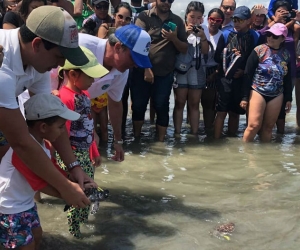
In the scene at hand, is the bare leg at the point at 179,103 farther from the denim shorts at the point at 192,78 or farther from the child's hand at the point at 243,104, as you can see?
the child's hand at the point at 243,104

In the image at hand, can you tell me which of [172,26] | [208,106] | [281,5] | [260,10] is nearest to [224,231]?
[172,26]

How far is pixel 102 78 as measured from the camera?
4.16m

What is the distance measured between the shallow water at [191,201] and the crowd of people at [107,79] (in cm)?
39

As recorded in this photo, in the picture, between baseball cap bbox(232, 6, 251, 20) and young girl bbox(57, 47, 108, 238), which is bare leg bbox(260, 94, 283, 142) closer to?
baseball cap bbox(232, 6, 251, 20)

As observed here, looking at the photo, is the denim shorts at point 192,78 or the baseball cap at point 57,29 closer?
the baseball cap at point 57,29

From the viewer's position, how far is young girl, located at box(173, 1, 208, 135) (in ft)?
23.3

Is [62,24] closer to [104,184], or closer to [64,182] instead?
[64,182]

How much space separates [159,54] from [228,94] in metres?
1.29

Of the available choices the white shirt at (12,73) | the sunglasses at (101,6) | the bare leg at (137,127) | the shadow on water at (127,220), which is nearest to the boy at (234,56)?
the bare leg at (137,127)

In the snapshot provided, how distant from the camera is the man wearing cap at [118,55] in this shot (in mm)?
3885

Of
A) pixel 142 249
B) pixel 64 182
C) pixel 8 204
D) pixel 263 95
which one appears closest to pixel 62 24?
pixel 64 182

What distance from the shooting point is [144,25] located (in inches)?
267

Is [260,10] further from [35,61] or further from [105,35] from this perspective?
[35,61]

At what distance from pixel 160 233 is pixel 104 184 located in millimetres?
1301
